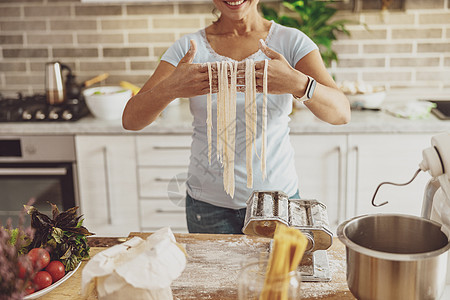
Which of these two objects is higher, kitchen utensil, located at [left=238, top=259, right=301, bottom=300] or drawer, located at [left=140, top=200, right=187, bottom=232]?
kitchen utensil, located at [left=238, top=259, right=301, bottom=300]

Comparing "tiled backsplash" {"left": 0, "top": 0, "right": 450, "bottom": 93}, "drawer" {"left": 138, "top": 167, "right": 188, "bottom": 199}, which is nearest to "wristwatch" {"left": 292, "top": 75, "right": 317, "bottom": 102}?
"drawer" {"left": 138, "top": 167, "right": 188, "bottom": 199}

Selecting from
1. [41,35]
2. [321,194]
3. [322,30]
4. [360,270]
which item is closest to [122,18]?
[41,35]

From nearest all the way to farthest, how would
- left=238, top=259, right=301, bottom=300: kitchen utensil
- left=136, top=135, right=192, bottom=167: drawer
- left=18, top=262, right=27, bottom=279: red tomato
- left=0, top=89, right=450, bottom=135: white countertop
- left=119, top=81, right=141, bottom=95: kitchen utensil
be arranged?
left=238, top=259, right=301, bottom=300: kitchen utensil → left=18, top=262, right=27, bottom=279: red tomato → left=0, top=89, right=450, bottom=135: white countertop → left=136, top=135, right=192, bottom=167: drawer → left=119, top=81, right=141, bottom=95: kitchen utensil

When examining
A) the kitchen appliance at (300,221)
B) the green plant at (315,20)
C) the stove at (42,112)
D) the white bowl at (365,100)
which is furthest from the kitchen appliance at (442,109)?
the stove at (42,112)

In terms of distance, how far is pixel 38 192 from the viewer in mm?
3045

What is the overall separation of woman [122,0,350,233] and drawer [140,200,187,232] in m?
1.18

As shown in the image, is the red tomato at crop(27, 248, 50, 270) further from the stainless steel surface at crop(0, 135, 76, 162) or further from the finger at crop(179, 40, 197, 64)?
the stainless steel surface at crop(0, 135, 76, 162)

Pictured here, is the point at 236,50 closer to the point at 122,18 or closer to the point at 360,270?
the point at 360,270

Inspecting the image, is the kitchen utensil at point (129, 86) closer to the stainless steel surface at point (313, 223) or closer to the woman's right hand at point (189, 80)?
the woman's right hand at point (189, 80)

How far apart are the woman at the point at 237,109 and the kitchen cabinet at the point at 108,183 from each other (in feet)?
3.85

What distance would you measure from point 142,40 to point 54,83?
2.12ft

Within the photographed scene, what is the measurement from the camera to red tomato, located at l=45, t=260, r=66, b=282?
4.33 feet

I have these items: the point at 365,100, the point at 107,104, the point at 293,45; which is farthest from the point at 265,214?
the point at 365,100

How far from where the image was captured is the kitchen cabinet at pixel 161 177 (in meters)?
2.94
